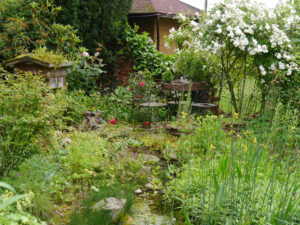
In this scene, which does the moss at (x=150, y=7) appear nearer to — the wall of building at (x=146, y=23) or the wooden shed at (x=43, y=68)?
the wall of building at (x=146, y=23)

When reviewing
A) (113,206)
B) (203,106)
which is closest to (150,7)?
(203,106)

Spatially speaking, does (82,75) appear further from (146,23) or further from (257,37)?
(146,23)

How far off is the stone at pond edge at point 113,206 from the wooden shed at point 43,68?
288 cm

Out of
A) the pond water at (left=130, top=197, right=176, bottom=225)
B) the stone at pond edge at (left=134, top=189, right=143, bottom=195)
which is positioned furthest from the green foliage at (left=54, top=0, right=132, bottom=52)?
the pond water at (left=130, top=197, right=176, bottom=225)

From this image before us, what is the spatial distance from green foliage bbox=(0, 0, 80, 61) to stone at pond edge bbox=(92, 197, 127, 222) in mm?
4168

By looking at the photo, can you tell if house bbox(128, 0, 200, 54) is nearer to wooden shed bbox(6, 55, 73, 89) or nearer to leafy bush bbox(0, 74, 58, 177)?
wooden shed bbox(6, 55, 73, 89)

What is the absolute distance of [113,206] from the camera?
121 inches

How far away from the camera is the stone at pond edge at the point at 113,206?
301 cm

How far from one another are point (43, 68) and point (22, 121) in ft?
8.93

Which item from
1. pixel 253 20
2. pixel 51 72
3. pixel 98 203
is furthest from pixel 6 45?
pixel 253 20

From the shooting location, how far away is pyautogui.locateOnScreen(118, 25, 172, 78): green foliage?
927cm

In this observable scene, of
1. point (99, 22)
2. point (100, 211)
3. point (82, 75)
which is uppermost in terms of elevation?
point (99, 22)

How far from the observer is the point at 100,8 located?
8039mm

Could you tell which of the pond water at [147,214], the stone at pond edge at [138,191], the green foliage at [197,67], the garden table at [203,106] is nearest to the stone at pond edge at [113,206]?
the pond water at [147,214]
